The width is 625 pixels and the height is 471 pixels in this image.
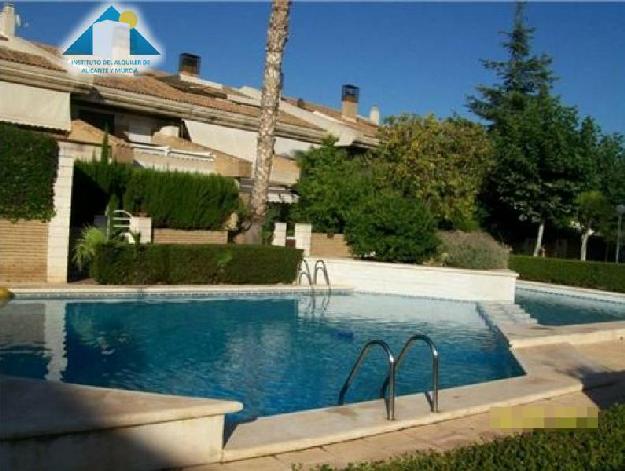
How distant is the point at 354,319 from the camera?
56.4ft

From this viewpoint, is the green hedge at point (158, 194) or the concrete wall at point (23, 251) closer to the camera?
the concrete wall at point (23, 251)

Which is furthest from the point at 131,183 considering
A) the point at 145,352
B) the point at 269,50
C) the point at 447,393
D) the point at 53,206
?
the point at 447,393

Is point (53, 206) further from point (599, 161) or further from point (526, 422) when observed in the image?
point (599, 161)

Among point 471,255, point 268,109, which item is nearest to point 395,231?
point 471,255

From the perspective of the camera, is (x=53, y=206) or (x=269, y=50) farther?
(x=269, y=50)

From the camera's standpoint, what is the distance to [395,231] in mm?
24453

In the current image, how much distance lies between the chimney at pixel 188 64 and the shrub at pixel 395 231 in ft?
74.1

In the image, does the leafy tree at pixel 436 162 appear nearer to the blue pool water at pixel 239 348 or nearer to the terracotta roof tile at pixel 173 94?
the terracotta roof tile at pixel 173 94

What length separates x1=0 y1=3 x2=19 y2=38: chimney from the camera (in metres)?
29.2

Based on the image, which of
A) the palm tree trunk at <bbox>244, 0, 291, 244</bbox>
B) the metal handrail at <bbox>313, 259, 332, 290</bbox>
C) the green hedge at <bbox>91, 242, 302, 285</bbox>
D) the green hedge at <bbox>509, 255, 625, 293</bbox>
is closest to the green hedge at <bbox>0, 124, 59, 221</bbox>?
the green hedge at <bbox>91, 242, 302, 285</bbox>

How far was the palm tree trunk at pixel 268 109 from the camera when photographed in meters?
23.9

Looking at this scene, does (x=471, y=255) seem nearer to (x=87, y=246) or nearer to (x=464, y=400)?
(x=87, y=246)

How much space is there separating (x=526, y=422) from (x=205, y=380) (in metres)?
4.87

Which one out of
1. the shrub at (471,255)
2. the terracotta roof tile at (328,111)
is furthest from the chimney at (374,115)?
the shrub at (471,255)
